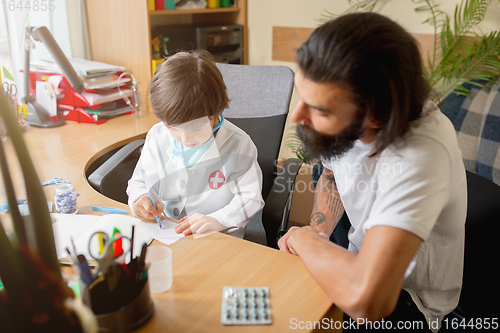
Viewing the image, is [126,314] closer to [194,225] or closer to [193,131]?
[194,225]

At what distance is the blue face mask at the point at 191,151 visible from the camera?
1306 mm

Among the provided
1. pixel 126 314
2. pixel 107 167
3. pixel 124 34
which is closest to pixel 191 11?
pixel 124 34

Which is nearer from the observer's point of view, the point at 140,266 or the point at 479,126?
the point at 140,266

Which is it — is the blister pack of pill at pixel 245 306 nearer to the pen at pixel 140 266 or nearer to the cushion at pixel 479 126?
the pen at pixel 140 266

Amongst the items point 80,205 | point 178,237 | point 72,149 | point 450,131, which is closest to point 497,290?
point 450,131

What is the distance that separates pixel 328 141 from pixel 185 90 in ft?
1.53

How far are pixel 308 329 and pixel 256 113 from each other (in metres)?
1.07

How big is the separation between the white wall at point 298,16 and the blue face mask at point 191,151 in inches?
40.6

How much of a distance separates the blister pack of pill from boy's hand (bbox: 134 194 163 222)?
0.37 metres

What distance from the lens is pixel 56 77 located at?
6.30 feet

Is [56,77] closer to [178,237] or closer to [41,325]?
[178,237]

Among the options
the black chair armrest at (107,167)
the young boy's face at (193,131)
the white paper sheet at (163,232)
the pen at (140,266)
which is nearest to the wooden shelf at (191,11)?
the black chair armrest at (107,167)

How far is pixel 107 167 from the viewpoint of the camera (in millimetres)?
1402

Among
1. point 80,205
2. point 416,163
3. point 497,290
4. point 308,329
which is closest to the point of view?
point 308,329
